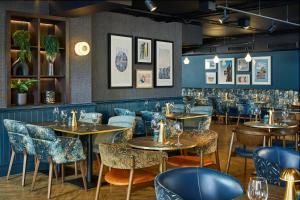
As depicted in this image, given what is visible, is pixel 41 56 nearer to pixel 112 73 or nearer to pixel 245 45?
pixel 112 73

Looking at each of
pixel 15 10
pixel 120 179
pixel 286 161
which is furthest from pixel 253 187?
pixel 15 10

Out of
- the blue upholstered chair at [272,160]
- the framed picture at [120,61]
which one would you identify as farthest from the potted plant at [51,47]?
the blue upholstered chair at [272,160]

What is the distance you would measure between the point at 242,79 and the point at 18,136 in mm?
Result: 11981

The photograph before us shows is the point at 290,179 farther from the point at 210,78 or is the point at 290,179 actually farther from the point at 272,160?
the point at 210,78

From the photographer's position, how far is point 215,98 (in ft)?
45.4

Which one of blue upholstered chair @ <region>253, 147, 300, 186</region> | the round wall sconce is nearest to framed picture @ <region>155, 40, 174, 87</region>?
the round wall sconce

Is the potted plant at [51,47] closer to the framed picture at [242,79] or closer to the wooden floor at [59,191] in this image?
the wooden floor at [59,191]

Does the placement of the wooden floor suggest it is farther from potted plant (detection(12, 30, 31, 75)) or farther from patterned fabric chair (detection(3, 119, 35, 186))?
potted plant (detection(12, 30, 31, 75))

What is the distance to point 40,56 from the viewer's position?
23.5 feet

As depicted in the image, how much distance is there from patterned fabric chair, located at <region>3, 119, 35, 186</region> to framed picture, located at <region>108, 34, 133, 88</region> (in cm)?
316

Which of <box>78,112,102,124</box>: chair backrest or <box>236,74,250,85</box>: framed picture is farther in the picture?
<box>236,74,250,85</box>: framed picture

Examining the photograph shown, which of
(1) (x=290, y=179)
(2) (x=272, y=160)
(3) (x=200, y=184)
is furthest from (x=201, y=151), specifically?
(1) (x=290, y=179)

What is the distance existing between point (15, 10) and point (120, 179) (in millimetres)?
3948

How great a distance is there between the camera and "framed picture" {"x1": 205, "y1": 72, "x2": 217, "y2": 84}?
1719cm
